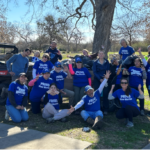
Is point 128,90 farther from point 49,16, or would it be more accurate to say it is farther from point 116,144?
point 49,16

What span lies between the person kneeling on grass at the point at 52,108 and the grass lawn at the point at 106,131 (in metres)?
0.14

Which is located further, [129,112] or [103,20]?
[103,20]

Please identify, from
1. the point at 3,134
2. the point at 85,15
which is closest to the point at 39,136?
the point at 3,134

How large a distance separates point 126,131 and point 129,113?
46cm

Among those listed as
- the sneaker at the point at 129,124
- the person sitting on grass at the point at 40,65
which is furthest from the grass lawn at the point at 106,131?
the person sitting on grass at the point at 40,65

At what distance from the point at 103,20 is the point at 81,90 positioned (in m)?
3.84

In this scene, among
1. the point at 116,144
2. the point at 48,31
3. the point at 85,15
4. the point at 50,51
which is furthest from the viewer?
the point at 48,31

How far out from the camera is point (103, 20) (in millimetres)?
8141

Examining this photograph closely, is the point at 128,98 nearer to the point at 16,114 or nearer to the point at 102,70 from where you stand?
the point at 102,70

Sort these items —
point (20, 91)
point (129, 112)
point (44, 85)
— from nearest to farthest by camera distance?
point (129, 112) → point (20, 91) → point (44, 85)

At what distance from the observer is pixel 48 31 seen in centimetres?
2905

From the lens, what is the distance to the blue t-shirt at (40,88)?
211 inches

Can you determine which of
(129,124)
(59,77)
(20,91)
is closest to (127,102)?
(129,124)

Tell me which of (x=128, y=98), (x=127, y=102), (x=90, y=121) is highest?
(x=128, y=98)
